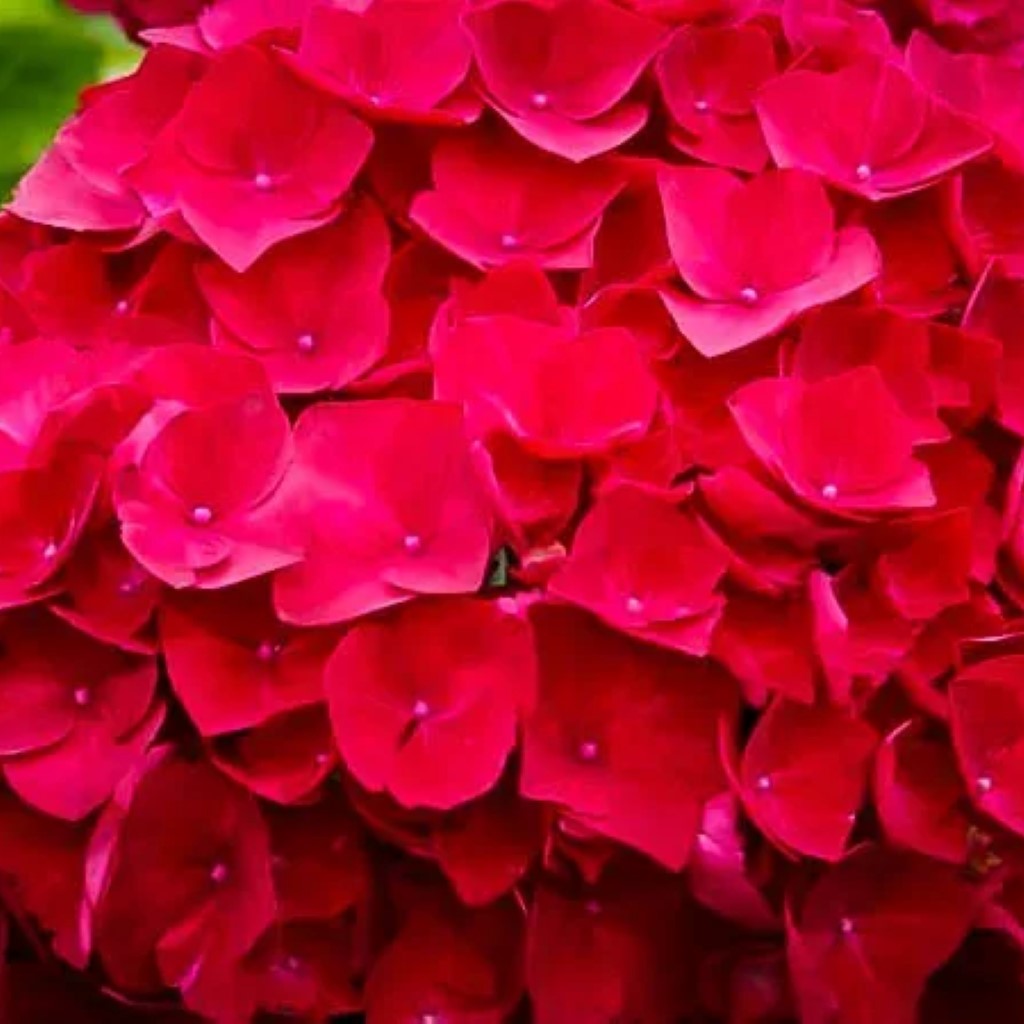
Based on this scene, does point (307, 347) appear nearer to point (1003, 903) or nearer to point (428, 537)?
point (428, 537)

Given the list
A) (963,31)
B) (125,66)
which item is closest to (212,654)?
(963,31)

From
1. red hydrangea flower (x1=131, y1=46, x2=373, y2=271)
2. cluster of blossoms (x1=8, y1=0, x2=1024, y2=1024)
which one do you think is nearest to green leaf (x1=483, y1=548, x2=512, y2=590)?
cluster of blossoms (x1=8, y1=0, x2=1024, y2=1024)

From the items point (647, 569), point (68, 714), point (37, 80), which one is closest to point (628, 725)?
point (647, 569)

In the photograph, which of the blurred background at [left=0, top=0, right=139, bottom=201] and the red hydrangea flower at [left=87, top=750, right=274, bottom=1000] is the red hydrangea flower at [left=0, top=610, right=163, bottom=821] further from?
the blurred background at [left=0, top=0, right=139, bottom=201]

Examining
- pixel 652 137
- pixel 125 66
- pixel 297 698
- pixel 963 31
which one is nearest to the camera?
pixel 297 698

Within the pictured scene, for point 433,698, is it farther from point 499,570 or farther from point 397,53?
point 397,53

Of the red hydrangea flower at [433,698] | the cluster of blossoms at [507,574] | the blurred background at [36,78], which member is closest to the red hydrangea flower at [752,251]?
the cluster of blossoms at [507,574]
